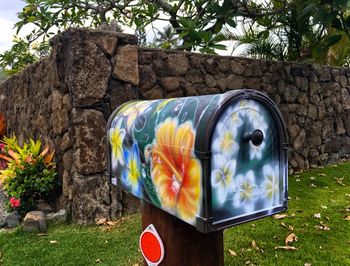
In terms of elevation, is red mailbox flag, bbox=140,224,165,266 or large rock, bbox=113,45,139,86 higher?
large rock, bbox=113,45,139,86

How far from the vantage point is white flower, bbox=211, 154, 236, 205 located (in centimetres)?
136

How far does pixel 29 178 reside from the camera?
13.6 ft

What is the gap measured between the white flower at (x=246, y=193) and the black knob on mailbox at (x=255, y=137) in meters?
0.14

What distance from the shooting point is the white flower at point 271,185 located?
1517 mm

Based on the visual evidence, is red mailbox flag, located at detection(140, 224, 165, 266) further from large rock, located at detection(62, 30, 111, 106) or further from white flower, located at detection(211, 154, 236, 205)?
large rock, located at detection(62, 30, 111, 106)

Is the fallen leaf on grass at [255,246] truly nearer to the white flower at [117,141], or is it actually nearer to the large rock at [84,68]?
the white flower at [117,141]

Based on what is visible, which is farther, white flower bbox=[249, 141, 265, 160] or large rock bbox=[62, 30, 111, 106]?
large rock bbox=[62, 30, 111, 106]

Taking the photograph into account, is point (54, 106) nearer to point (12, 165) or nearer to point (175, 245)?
point (12, 165)

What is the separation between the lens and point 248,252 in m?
3.01

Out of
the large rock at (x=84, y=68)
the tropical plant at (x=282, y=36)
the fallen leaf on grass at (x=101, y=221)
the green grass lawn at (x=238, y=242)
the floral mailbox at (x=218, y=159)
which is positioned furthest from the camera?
the tropical plant at (x=282, y=36)

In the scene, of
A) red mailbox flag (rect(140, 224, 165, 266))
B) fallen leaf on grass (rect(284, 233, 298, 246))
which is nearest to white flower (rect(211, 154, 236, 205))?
red mailbox flag (rect(140, 224, 165, 266))

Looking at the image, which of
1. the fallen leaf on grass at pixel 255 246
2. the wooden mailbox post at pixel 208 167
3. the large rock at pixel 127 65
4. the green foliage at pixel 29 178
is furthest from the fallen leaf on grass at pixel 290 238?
the green foliage at pixel 29 178

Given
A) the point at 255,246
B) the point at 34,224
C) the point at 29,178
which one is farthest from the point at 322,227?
the point at 29,178

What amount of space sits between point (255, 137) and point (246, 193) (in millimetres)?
244
